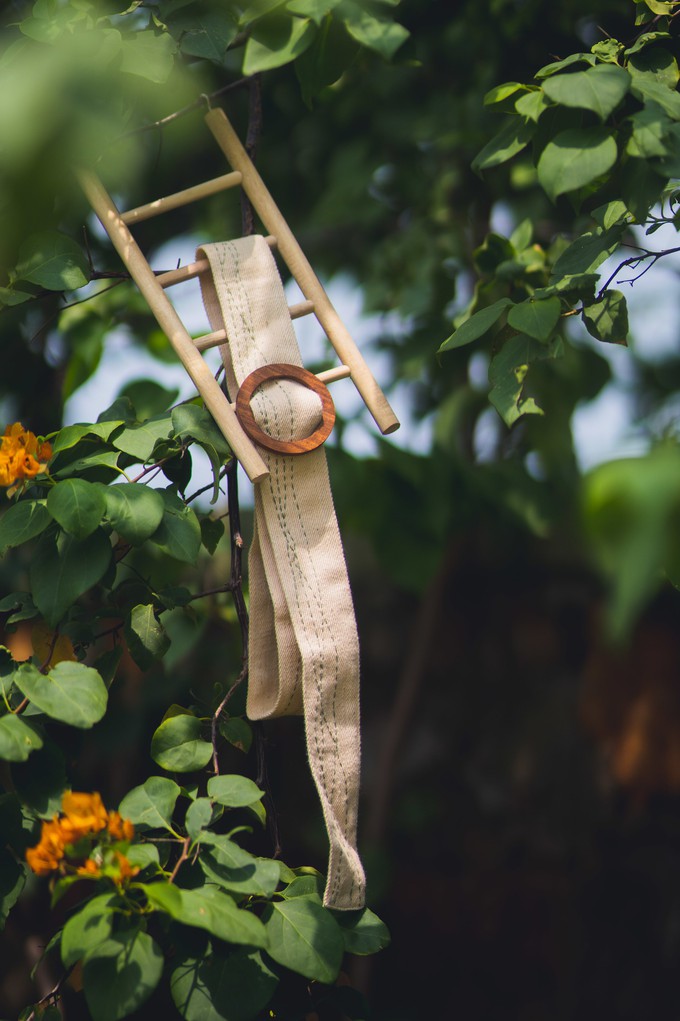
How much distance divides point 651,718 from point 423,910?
34.0 inches

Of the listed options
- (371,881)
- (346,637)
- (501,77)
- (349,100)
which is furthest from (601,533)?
(371,881)

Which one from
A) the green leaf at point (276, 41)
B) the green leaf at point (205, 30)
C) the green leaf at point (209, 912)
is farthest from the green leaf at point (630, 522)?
the green leaf at point (205, 30)

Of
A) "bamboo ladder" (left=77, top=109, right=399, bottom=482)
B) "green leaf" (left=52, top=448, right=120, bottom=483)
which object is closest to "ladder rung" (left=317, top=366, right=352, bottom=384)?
"bamboo ladder" (left=77, top=109, right=399, bottom=482)

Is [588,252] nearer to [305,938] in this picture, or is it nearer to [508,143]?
[508,143]

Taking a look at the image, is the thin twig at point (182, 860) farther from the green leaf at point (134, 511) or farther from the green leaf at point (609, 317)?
the green leaf at point (609, 317)

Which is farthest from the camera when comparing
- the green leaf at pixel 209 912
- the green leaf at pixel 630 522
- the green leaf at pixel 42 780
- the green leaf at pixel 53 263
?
the green leaf at pixel 53 263

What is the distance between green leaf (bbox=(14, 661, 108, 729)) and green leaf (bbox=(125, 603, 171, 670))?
0.10 m

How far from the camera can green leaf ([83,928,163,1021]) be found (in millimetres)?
732

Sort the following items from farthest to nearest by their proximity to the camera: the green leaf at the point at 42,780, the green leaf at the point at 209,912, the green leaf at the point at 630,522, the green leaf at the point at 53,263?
the green leaf at the point at 53,263, the green leaf at the point at 42,780, the green leaf at the point at 209,912, the green leaf at the point at 630,522

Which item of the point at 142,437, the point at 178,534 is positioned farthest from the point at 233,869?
the point at 142,437

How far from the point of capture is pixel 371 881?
213 cm

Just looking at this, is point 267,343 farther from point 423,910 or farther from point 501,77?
point 423,910

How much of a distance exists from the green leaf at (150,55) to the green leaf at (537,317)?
1.24ft

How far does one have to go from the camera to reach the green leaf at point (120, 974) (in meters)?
0.73
